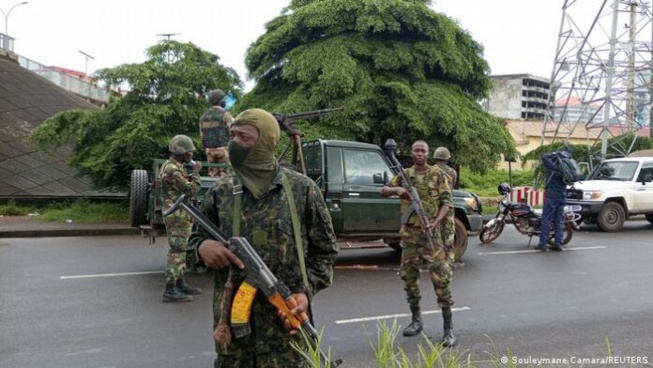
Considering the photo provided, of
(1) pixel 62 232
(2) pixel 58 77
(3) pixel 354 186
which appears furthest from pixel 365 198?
(2) pixel 58 77

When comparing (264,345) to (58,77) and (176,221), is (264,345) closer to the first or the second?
(176,221)

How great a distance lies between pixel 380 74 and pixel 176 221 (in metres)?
9.94

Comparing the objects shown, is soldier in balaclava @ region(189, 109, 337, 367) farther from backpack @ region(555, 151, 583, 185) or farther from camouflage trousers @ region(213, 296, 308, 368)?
backpack @ region(555, 151, 583, 185)

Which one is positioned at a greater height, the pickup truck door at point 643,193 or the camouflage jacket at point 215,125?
the camouflage jacket at point 215,125

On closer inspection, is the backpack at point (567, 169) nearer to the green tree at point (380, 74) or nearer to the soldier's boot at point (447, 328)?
the green tree at point (380, 74)

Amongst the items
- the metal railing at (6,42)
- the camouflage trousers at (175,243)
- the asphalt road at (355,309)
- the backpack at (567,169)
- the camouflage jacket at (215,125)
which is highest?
the metal railing at (6,42)

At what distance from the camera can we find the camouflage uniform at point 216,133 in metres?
7.97

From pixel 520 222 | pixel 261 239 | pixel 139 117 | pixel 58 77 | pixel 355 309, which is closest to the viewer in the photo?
pixel 261 239

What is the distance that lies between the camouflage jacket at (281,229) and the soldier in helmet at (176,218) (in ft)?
12.9

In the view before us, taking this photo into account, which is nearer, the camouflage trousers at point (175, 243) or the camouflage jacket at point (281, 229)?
the camouflage jacket at point (281, 229)

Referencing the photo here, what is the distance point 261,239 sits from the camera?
106 inches

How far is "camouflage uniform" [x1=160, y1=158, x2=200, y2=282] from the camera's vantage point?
6664 millimetres

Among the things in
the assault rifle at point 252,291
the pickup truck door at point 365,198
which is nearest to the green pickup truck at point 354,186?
the pickup truck door at point 365,198

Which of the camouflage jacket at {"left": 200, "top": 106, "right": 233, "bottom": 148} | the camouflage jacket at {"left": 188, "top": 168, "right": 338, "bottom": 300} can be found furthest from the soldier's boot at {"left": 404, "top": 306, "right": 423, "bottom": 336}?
the camouflage jacket at {"left": 200, "top": 106, "right": 233, "bottom": 148}
